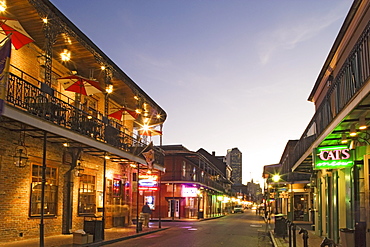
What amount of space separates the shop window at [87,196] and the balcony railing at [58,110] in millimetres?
2262

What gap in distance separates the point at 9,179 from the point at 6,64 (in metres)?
5.88

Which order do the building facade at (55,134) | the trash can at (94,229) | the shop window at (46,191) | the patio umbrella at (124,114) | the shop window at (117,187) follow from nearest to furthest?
the building facade at (55,134)
the trash can at (94,229)
the shop window at (46,191)
the patio umbrella at (124,114)
the shop window at (117,187)

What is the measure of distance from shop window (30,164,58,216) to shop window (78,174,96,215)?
228cm

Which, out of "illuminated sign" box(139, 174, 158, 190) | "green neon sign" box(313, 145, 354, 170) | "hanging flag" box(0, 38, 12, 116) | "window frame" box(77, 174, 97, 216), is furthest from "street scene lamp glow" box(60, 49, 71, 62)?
"illuminated sign" box(139, 174, 158, 190)

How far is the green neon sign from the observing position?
1203 cm

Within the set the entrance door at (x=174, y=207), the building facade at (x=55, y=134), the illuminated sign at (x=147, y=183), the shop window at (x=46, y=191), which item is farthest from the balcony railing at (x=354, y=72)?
the entrance door at (x=174, y=207)

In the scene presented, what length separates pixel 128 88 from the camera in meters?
24.0

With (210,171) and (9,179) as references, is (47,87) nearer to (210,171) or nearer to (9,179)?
(9,179)

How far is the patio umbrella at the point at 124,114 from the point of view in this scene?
24.9m

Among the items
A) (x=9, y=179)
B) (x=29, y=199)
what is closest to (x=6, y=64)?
(x=9, y=179)

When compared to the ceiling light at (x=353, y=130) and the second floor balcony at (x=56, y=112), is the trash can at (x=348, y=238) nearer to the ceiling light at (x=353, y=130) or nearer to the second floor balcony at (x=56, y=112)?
the ceiling light at (x=353, y=130)

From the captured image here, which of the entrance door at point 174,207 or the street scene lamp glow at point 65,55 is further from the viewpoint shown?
the entrance door at point 174,207

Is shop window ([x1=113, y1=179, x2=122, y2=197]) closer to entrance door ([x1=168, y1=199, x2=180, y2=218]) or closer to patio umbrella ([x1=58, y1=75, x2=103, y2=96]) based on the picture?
patio umbrella ([x1=58, y1=75, x2=103, y2=96])

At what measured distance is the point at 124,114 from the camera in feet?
86.7
